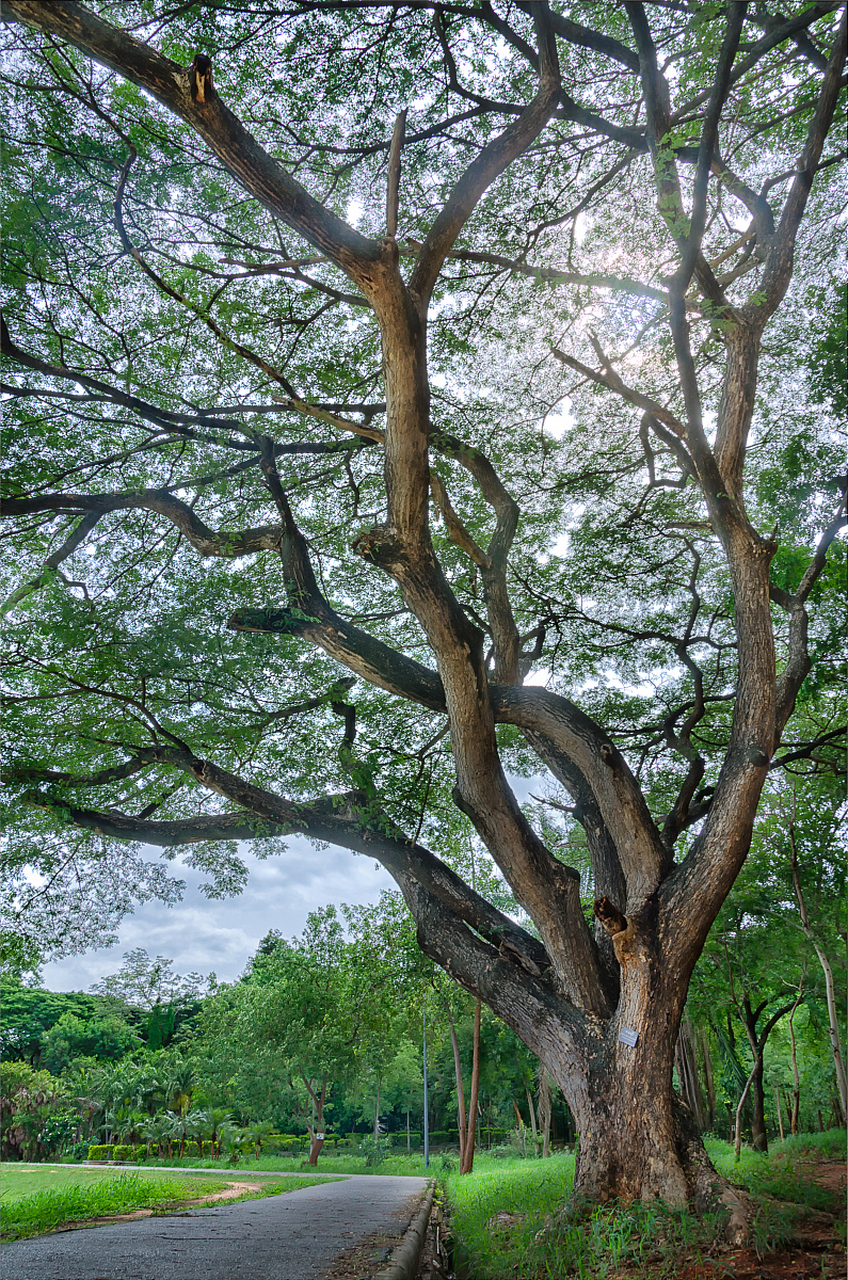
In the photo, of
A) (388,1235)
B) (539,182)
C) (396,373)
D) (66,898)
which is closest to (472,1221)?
(388,1235)

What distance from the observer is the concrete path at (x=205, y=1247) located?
3.61m

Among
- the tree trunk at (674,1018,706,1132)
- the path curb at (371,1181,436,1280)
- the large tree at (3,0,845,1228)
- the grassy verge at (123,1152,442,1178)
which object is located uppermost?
the large tree at (3,0,845,1228)

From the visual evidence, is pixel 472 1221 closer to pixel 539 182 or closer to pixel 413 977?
pixel 413 977

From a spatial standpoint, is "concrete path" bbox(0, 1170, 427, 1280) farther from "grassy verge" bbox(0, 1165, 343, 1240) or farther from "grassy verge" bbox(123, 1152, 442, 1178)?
"grassy verge" bbox(123, 1152, 442, 1178)

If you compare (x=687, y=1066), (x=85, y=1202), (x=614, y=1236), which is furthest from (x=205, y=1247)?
(x=687, y=1066)

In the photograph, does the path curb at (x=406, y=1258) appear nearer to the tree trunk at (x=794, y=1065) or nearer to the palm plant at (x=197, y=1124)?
the tree trunk at (x=794, y=1065)

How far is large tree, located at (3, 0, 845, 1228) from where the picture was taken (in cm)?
468

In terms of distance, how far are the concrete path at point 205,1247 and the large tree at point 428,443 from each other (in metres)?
2.05

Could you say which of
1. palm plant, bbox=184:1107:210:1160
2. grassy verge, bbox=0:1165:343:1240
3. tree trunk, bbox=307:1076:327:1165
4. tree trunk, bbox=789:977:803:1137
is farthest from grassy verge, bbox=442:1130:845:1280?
palm plant, bbox=184:1107:210:1160

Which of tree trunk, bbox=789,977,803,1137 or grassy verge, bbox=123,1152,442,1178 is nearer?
tree trunk, bbox=789,977,803,1137

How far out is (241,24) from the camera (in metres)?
5.03

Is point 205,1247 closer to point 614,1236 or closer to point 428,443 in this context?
point 614,1236

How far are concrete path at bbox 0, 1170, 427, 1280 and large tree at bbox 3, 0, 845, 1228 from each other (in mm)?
2047

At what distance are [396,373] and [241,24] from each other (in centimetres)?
316
